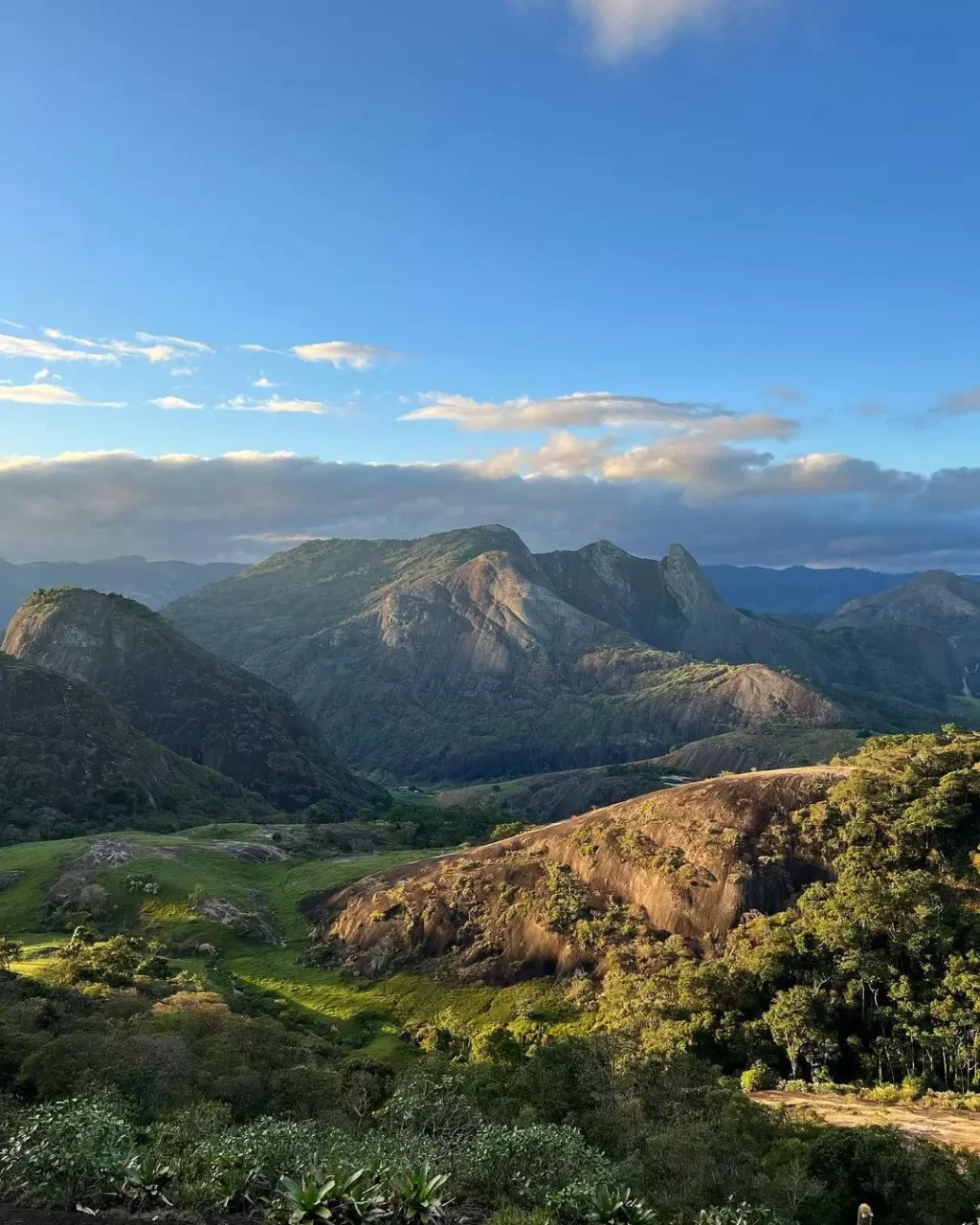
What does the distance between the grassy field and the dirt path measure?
22226 millimetres

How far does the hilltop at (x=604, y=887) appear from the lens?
6894 cm

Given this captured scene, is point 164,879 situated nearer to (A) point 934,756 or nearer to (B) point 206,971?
(B) point 206,971

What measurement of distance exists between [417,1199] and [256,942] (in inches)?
3001

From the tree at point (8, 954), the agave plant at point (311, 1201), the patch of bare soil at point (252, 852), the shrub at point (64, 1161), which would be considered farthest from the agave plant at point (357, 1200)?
the patch of bare soil at point (252, 852)

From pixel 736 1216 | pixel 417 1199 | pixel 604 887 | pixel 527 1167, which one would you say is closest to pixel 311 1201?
pixel 417 1199

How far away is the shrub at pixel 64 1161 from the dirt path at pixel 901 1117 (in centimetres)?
3068

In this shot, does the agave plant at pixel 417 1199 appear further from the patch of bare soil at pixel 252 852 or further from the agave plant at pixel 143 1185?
the patch of bare soil at pixel 252 852

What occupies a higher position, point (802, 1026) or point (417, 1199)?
point (417, 1199)

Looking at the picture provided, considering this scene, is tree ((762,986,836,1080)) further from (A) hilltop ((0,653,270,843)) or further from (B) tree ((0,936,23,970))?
(A) hilltop ((0,653,270,843))

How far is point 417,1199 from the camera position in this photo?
1912cm

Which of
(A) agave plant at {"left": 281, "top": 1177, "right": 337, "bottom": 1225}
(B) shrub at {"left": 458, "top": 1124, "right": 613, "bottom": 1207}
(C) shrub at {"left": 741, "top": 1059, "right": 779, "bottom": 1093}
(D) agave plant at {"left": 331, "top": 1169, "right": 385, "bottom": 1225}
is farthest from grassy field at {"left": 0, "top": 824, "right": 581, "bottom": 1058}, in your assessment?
(A) agave plant at {"left": 281, "top": 1177, "right": 337, "bottom": 1225}

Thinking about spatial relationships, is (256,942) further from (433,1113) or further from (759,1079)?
(433,1113)

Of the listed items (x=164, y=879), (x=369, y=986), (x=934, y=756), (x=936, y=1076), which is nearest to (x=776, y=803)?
(x=934, y=756)

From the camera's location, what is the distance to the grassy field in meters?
68.2
